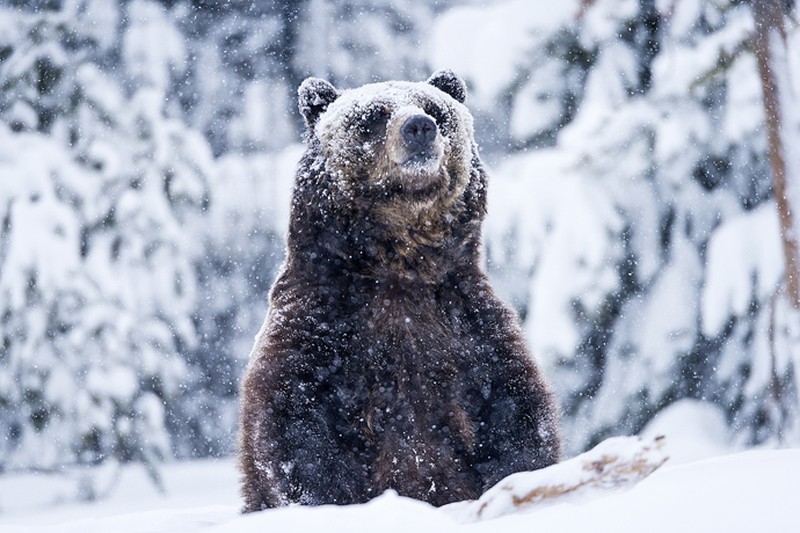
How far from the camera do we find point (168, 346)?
8.73 meters

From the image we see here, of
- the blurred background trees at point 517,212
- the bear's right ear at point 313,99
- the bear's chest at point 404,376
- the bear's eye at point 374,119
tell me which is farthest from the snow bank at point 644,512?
the blurred background trees at point 517,212

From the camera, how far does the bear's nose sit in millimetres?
3088

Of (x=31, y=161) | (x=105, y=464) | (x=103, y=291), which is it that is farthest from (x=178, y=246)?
(x=105, y=464)

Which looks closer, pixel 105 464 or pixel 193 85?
pixel 105 464

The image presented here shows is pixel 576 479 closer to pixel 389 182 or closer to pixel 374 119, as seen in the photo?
pixel 389 182

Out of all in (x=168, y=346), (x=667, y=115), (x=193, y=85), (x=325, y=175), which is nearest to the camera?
(x=325, y=175)

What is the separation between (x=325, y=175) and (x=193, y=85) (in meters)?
7.77

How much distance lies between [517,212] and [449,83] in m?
4.37

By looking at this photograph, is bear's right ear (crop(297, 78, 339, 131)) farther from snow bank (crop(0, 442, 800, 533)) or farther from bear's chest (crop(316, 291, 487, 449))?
snow bank (crop(0, 442, 800, 533))

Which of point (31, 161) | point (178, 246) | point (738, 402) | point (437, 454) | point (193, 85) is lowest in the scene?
point (738, 402)

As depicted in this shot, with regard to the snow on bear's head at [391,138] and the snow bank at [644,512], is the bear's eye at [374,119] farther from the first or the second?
the snow bank at [644,512]

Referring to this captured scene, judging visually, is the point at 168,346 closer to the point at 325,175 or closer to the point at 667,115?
the point at 667,115

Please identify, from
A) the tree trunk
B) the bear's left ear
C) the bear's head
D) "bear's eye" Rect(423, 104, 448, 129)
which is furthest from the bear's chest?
the tree trunk

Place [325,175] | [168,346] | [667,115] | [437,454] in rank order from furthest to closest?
[168,346]
[667,115]
[325,175]
[437,454]
